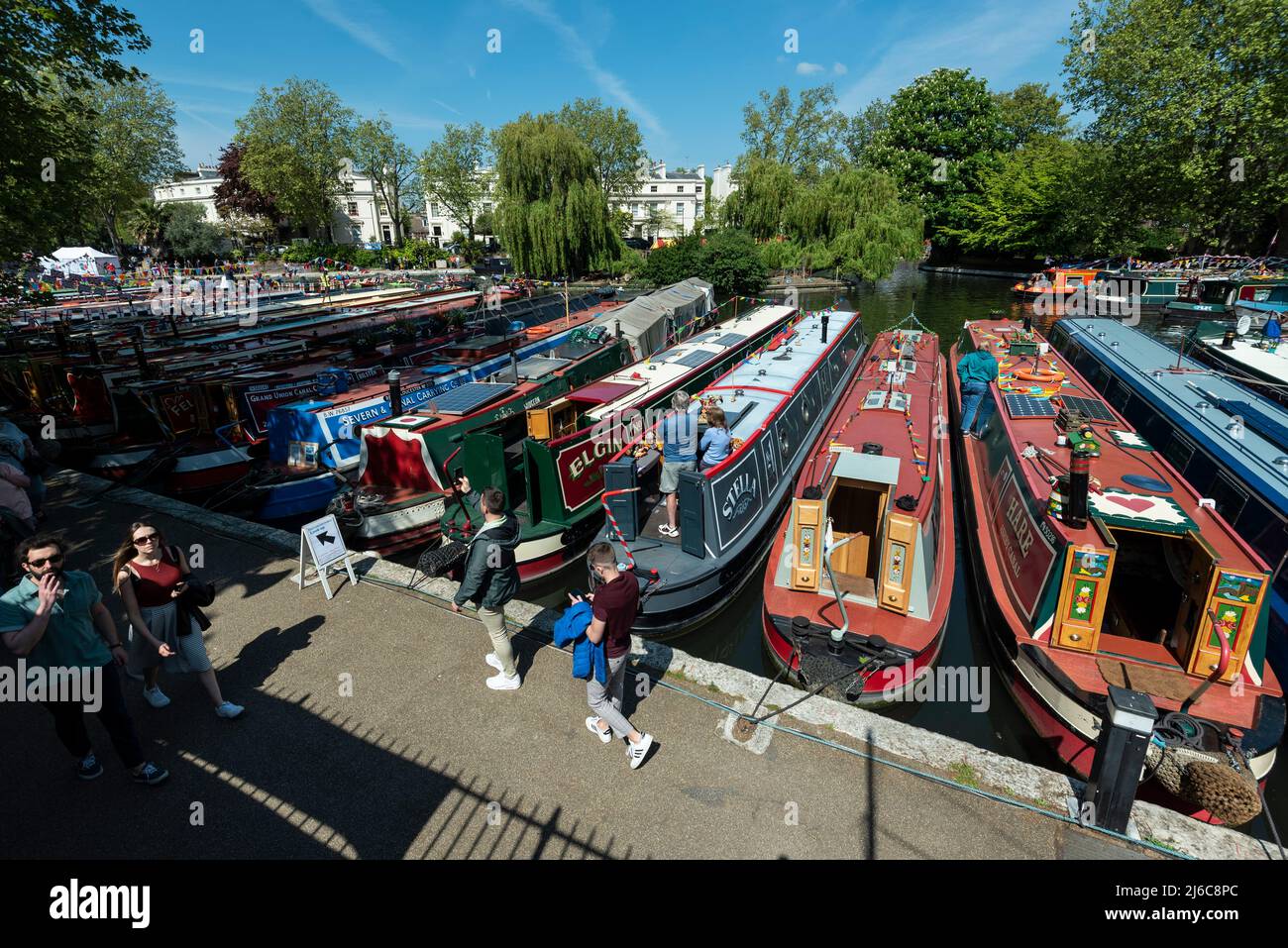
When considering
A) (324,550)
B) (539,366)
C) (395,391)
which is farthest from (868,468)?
(395,391)

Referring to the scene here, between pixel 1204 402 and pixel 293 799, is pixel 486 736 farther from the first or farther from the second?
pixel 1204 402

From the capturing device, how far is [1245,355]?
1232cm

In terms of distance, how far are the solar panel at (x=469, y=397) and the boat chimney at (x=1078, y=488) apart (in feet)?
30.3

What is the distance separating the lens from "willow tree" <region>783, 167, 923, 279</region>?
114 feet

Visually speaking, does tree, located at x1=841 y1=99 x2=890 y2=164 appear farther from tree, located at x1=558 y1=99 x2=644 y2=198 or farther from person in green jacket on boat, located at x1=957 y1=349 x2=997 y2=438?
person in green jacket on boat, located at x1=957 y1=349 x2=997 y2=438

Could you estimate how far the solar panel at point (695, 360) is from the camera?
13.4m

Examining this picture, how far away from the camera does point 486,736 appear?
5.12 meters

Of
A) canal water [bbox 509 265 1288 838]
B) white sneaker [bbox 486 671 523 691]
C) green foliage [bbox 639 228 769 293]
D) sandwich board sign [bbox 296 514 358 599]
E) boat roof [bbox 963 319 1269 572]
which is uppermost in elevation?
green foliage [bbox 639 228 769 293]

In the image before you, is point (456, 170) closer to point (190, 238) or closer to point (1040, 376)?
point (190, 238)

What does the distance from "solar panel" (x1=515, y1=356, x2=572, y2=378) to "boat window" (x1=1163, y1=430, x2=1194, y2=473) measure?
11.5m

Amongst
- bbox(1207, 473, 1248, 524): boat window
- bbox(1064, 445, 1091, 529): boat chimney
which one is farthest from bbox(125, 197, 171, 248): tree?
bbox(1207, 473, 1248, 524): boat window

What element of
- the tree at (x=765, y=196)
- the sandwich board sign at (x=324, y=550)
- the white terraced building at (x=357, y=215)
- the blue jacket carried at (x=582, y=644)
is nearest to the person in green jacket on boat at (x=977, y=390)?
the blue jacket carried at (x=582, y=644)

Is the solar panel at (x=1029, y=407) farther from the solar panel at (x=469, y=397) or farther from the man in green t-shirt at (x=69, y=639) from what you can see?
the man in green t-shirt at (x=69, y=639)
